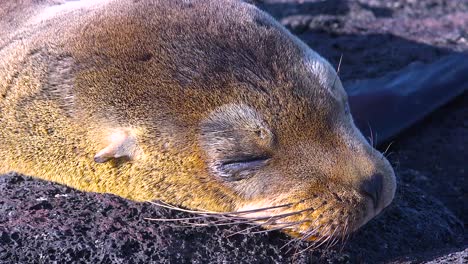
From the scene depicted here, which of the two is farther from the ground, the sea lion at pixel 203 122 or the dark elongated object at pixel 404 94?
the sea lion at pixel 203 122

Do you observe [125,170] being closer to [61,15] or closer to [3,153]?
[3,153]

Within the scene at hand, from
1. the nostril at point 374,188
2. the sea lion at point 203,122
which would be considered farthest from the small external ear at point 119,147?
the nostril at point 374,188

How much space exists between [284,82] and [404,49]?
3499mm

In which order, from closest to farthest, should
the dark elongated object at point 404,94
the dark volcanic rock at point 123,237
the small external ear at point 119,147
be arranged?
the dark volcanic rock at point 123,237, the small external ear at point 119,147, the dark elongated object at point 404,94

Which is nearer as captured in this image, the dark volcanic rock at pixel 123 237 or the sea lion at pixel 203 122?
the dark volcanic rock at pixel 123 237

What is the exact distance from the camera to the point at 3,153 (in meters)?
4.11

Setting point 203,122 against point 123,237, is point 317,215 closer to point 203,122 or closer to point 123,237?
point 203,122

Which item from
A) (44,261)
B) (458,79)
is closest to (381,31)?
(458,79)

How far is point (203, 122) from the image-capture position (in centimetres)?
364

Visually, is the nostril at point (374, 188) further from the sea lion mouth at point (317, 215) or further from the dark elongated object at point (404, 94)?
the dark elongated object at point (404, 94)

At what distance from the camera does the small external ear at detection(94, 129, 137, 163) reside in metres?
3.72

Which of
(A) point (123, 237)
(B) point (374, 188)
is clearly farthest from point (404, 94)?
A: (A) point (123, 237)

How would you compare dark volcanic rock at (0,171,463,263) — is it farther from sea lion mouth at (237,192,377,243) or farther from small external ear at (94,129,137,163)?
small external ear at (94,129,137,163)

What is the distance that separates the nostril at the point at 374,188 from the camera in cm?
353
